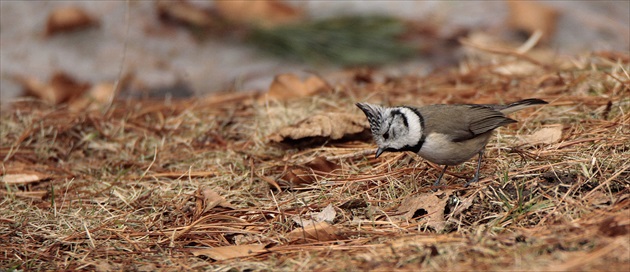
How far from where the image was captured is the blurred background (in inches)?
265

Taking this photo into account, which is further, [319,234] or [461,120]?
[461,120]

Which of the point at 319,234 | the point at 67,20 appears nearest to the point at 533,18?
the point at 67,20

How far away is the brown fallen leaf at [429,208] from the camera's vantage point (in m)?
3.29

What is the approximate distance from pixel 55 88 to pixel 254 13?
2.33 metres

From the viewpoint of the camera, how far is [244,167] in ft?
13.9

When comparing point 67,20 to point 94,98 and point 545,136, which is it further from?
point 545,136

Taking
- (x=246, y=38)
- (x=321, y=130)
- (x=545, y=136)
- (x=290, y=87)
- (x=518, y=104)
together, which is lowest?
(x=246, y=38)

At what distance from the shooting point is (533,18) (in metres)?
7.59

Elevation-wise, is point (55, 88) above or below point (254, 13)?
below

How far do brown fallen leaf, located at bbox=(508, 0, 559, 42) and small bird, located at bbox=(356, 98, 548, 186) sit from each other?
399 cm

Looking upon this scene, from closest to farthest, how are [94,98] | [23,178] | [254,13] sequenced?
[23,178] < [94,98] < [254,13]

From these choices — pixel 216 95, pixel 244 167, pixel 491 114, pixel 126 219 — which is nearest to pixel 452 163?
pixel 491 114

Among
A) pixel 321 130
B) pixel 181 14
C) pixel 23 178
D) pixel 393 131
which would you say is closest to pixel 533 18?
pixel 181 14

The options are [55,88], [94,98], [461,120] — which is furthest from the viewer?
[55,88]
